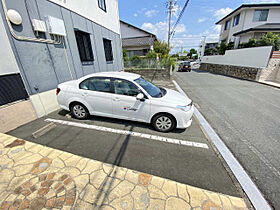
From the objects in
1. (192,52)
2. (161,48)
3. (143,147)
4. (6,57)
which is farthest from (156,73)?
(192,52)

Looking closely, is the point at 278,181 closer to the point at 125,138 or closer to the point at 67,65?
the point at 125,138

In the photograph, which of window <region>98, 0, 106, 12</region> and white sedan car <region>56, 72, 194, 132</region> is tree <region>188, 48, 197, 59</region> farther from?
white sedan car <region>56, 72, 194, 132</region>

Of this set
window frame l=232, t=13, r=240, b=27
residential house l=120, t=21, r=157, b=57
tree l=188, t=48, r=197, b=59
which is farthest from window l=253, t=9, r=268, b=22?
tree l=188, t=48, r=197, b=59

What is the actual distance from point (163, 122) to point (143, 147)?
895 millimetres

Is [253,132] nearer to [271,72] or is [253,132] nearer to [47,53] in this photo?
[47,53]

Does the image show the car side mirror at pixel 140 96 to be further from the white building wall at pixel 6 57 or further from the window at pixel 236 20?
the window at pixel 236 20

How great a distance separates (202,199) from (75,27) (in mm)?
7276

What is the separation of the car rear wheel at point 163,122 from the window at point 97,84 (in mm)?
1574

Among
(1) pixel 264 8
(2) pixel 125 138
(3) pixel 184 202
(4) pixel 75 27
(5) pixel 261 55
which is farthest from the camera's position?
(1) pixel 264 8

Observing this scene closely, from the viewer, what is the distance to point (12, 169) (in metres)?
2.15

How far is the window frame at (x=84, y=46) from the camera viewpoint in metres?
5.65


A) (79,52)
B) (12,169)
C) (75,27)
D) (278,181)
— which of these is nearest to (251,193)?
(278,181)

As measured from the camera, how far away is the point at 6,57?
3.13 meters

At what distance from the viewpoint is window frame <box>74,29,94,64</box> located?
5.65 meters
